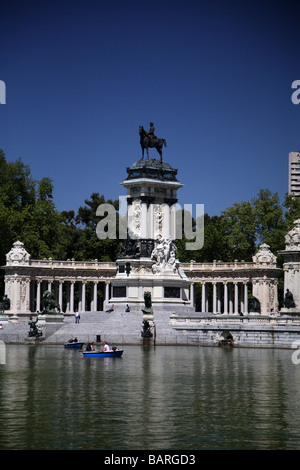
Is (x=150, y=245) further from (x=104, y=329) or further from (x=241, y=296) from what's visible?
(x=241, y=296)

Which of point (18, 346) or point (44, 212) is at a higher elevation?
point (44, 212)

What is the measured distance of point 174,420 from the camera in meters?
28.4

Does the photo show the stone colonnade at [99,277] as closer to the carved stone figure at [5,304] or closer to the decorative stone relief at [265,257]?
the decorative stone relief at [265,257]

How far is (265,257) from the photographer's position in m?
94.9

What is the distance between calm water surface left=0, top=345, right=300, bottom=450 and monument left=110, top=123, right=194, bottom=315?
3099 cm

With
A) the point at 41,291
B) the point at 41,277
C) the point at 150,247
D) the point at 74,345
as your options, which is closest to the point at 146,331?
the point at 74,345

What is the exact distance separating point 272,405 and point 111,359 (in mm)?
20667

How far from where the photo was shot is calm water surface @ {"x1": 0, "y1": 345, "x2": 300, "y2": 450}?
998 inches

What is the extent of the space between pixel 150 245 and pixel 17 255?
656 inches

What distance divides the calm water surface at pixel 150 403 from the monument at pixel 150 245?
30993 mm

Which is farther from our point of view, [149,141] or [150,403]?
[149,141]

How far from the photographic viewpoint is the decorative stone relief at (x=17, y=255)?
306ft
